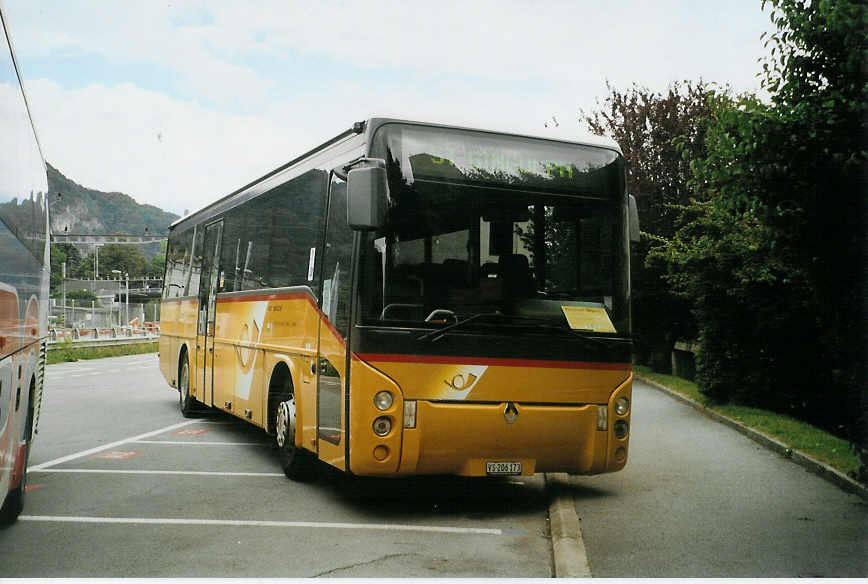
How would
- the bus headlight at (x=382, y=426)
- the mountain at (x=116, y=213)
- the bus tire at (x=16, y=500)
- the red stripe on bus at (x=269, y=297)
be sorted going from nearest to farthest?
the bus tire at (x=16, y=500) → the bus headlight at (x=382, y=426) → the red stripe on bus at (x=269, y=297) → the mountain at (x=116, y=213)

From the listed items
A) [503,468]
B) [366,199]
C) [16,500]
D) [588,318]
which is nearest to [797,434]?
[588,318]

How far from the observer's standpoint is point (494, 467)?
26.7ft

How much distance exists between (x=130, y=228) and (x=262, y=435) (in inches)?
731

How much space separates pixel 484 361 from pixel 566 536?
5.12 ft

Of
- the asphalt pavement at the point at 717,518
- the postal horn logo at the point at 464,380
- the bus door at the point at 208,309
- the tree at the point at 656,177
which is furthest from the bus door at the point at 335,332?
the tree at the point at 656,177

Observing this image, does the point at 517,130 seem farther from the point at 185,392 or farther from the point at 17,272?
the point at 185,392

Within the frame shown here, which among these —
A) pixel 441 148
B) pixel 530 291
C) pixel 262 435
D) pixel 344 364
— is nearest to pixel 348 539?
pixel 344 364

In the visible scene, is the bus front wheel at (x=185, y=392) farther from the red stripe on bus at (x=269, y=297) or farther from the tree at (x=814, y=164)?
the tree at (x=814, y=164)

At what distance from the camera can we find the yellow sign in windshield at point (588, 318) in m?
8.37

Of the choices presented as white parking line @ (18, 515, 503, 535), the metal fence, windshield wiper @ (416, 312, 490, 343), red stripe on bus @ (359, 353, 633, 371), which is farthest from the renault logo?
the metal fence


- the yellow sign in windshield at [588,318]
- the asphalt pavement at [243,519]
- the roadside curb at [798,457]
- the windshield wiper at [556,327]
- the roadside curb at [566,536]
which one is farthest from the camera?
the roadside curb at [798,457]

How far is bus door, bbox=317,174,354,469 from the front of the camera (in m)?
8.09

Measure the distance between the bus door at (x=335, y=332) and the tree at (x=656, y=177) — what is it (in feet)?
59.2

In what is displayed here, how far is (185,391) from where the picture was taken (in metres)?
15.6
